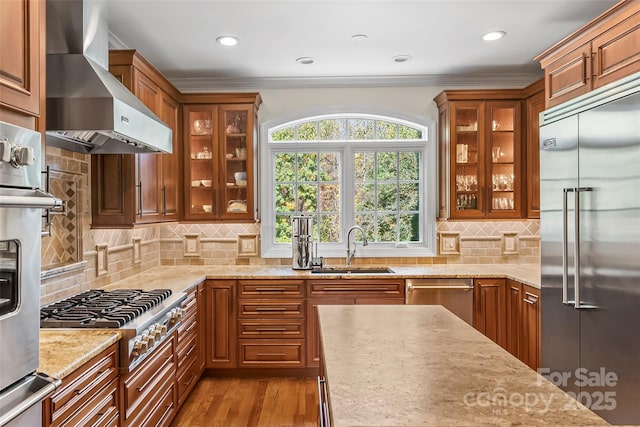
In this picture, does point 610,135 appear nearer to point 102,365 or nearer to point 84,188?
point 102,365

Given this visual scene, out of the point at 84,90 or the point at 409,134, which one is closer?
the point at 84,90

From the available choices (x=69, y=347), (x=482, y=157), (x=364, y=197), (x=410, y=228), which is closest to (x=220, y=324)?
(x=364, y=197)

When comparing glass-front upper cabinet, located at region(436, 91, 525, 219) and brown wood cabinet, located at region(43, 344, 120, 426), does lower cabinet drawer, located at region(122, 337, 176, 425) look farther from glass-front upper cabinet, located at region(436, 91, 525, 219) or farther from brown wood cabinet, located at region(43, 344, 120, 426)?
glass-front upper cabinet, located at region(436, 91, 525, 219)

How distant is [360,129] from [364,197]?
689 mm

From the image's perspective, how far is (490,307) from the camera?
146 inches

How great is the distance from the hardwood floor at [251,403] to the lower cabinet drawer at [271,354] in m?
0.14

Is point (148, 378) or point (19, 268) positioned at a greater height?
point (19, 268)

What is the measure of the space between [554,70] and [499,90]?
3.91 ft

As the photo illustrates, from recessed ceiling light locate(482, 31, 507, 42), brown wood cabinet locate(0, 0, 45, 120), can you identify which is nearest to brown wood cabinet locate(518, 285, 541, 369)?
recessed ceiling light locate(482, 31, 507, 42)

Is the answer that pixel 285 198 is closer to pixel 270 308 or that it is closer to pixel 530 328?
pixel 270 308

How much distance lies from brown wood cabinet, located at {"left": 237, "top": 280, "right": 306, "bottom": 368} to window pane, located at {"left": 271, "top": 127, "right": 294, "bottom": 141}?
1504mm

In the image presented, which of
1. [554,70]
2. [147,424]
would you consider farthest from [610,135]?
[147,424]

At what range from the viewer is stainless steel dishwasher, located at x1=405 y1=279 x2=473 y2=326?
3705mm

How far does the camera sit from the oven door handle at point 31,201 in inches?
46.0
